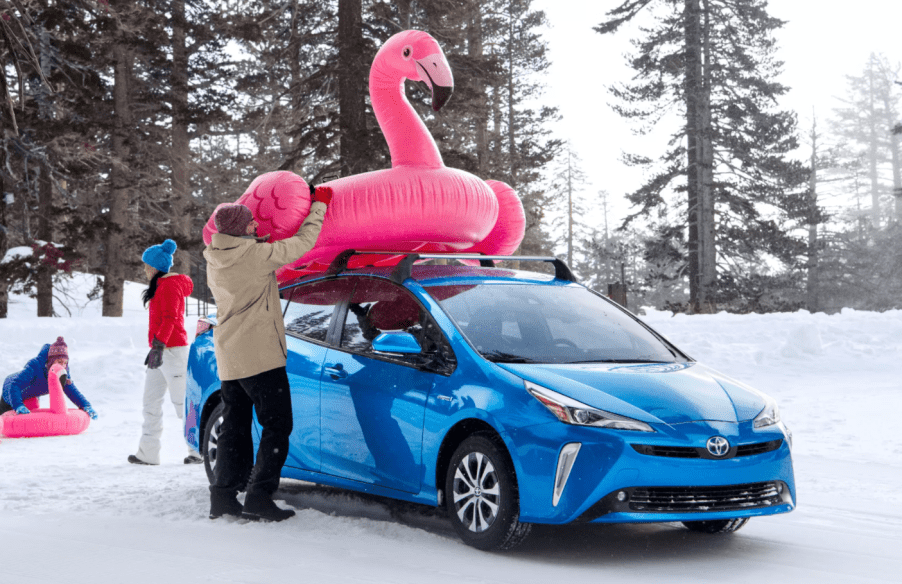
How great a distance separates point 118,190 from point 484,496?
23.4 meters

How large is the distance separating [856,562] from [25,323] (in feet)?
61.8

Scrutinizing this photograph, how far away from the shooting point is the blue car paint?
474 cm

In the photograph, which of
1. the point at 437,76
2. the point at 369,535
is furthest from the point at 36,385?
the point at 369,535

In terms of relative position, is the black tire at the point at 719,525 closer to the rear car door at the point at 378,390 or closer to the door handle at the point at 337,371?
the rear car door at the point at 378,390

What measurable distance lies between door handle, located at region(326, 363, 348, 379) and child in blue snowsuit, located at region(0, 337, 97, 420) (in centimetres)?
568

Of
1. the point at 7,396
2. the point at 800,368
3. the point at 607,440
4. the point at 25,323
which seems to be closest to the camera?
the point at 607,440

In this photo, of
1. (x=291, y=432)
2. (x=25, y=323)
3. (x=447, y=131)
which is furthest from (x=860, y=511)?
(x=447, y=131)

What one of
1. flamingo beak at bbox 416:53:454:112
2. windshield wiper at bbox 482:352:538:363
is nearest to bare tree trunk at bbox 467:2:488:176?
flamingo beak at bbox 416:53:454:112

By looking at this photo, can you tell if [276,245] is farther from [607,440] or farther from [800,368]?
[800,368]

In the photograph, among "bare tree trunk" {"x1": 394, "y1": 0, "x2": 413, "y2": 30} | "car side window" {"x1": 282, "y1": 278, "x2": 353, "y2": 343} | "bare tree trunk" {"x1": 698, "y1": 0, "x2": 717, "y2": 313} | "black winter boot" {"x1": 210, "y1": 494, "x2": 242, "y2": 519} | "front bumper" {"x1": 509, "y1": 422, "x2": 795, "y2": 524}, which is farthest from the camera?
"bare tree trunk" {"x1": 698, "y1": 0, "x2": 717, "y2": 313}

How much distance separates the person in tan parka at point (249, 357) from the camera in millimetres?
5973

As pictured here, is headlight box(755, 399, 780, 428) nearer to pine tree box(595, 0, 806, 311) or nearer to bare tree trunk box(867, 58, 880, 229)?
pine tree box(595, 0, 806, 311)

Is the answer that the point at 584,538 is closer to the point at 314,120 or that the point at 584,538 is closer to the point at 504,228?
the point at 504,228

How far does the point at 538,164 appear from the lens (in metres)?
37.2
